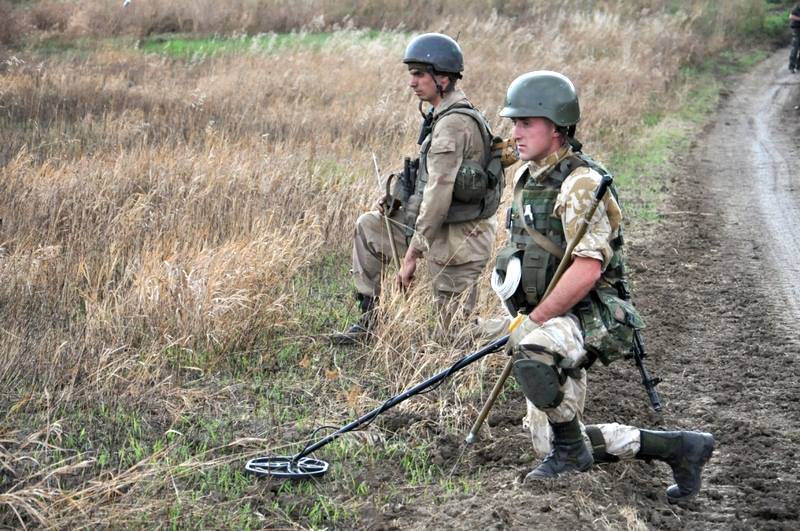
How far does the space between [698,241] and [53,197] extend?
20.2 feet

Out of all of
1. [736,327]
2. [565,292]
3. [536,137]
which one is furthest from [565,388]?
[736,327]

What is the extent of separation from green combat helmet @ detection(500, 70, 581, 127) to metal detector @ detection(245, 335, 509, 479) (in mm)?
1012

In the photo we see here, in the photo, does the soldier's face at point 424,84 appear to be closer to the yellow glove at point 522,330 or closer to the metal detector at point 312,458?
the metal detector at point 312,458

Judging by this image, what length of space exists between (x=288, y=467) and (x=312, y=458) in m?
0.18

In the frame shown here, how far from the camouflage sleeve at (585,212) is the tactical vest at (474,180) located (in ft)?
5.38

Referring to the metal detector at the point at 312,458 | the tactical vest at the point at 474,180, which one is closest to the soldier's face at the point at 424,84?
the tactical vest at the point at 474,180

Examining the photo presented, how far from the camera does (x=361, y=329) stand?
21.8ft

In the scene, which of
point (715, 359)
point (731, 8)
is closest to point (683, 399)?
point (715, 359)

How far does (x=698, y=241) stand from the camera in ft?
33.4

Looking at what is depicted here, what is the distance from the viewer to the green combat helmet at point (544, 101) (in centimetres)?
444

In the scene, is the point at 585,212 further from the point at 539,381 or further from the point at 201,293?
the point at 201,293

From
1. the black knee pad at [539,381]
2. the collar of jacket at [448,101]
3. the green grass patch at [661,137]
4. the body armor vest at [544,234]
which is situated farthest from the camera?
the green grass patch at [661,137]

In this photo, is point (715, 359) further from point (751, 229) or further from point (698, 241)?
point (751, 229)

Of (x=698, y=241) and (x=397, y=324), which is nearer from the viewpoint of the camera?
(x=397, y=324)
